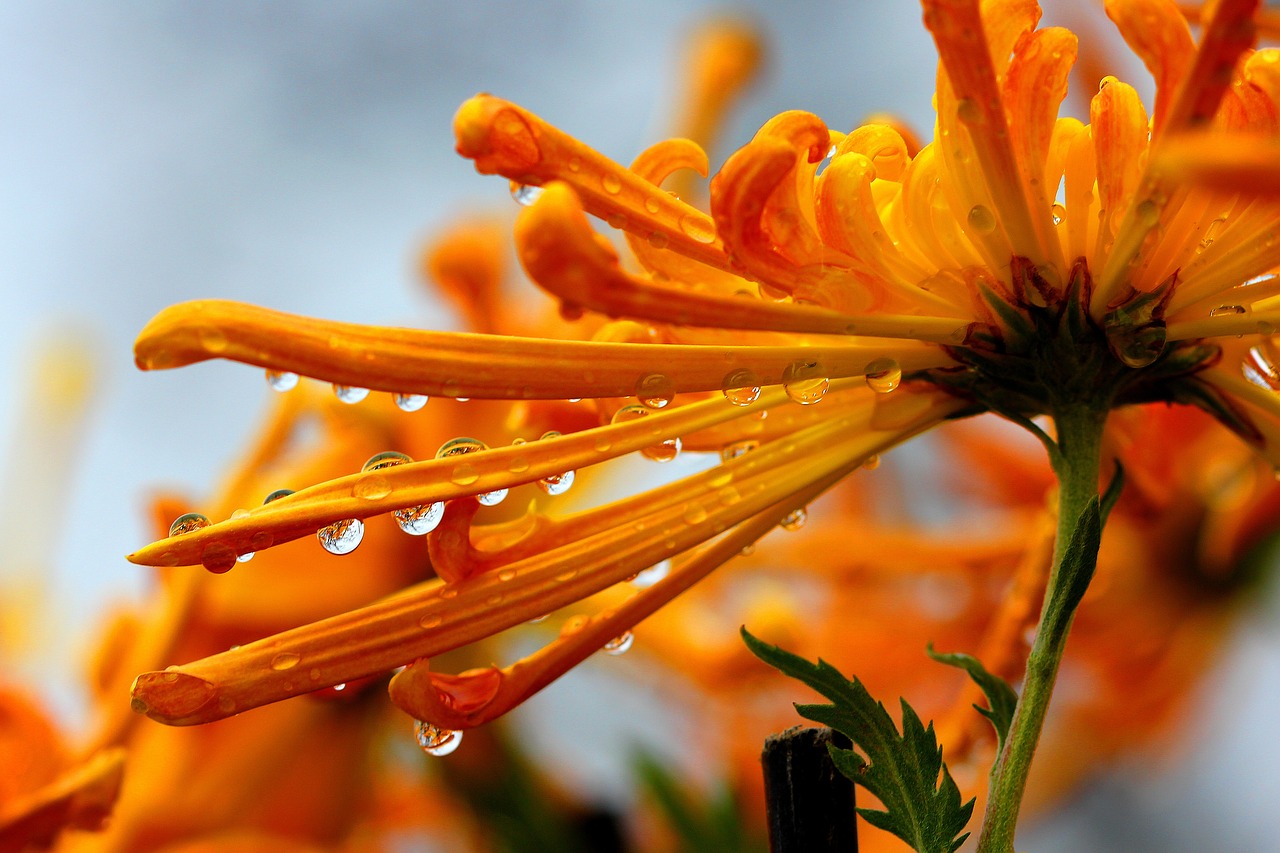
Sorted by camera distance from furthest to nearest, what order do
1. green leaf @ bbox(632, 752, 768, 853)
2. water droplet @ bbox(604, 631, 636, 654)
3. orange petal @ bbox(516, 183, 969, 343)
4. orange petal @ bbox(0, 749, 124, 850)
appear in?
green leaf @ bbox(632, 752, 768, 853), orange petal @ bbox(0, 749, 124, 850), water droplet @ bbox(604, 631, 636, 654), orange petal @ bbox(516, 183, 969, 343)

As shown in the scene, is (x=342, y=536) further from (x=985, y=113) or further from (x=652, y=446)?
(x=985, y=113)

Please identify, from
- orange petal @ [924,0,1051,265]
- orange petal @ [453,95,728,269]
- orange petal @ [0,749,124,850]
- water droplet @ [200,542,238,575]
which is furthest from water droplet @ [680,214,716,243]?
orange petal @ [0,749,124,850]

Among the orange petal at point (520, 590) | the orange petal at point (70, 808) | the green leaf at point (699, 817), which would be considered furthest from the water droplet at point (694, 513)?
the green leaf at point (699, 817)

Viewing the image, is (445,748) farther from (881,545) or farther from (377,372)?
(881,545)

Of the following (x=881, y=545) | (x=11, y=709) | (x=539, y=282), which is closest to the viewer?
(x=539, y=282)

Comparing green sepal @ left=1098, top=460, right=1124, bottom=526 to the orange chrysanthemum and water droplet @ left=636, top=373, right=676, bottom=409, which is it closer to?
the orange chrysanthemum

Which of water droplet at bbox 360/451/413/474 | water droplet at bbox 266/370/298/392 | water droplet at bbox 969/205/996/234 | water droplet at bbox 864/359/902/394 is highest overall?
water droplet at bbox 969/205/996/234

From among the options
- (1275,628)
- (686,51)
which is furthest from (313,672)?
(1275,628)

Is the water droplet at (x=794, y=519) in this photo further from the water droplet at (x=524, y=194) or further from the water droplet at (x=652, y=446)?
the water droplet at (x=524, y=194)
